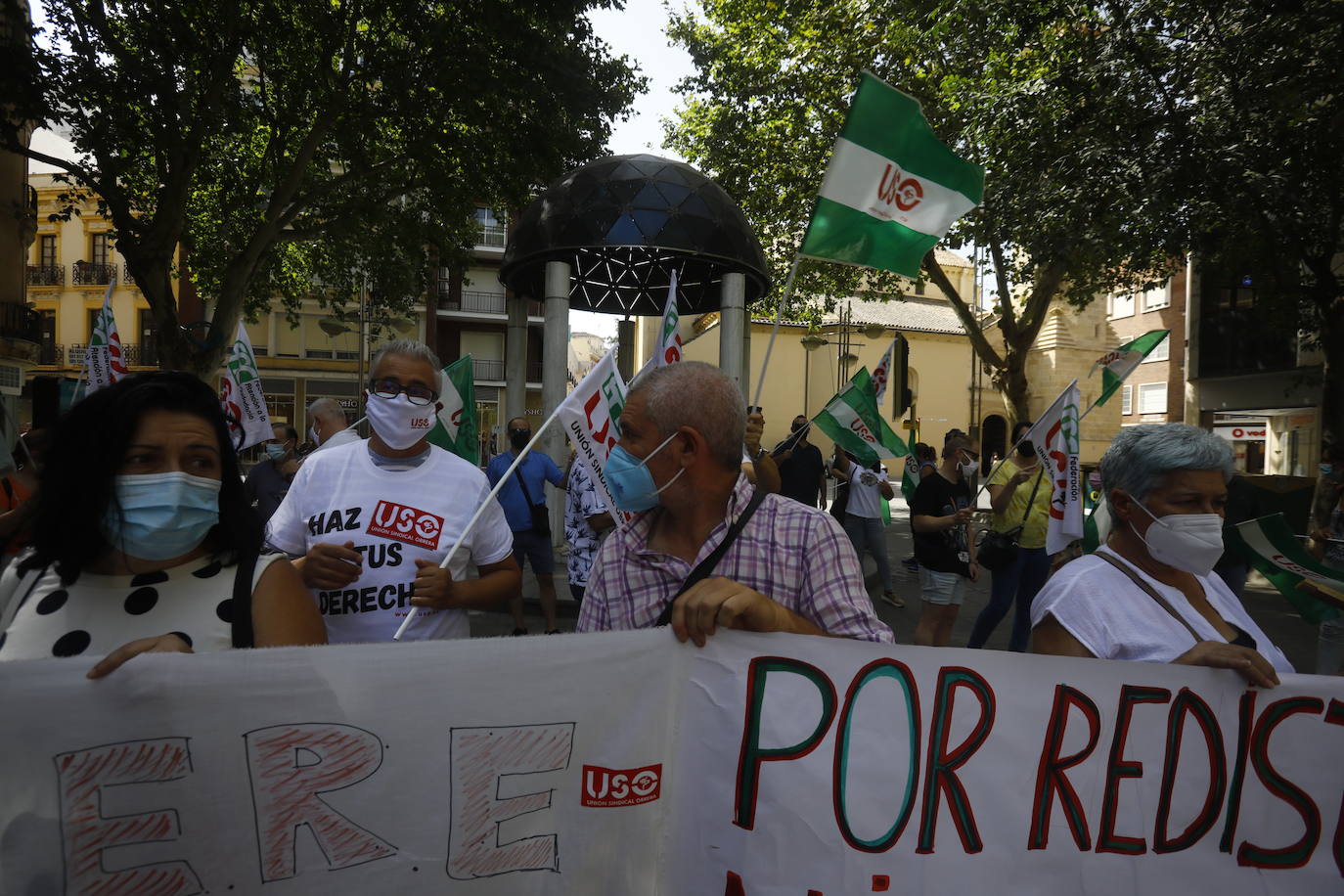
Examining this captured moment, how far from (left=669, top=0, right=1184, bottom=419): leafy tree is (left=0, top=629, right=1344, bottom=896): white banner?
370 inches

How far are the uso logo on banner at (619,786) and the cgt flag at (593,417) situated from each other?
65.4 inches

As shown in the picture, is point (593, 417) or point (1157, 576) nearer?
point (1157, 576)

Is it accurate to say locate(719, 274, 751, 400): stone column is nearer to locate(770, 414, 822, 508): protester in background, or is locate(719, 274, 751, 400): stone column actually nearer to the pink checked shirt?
locate(770, 414, 822, 508): protester in background

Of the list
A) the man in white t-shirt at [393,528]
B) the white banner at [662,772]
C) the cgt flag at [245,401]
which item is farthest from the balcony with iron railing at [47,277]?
the white banner at [662,772]

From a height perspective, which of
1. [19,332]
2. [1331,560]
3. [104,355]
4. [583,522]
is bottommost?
[1331,560]

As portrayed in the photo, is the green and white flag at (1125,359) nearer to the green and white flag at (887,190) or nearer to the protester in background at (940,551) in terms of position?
the protester in background at (940,551)

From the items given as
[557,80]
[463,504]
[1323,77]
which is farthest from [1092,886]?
[557,80]

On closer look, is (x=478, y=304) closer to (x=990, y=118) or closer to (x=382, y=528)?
(x=990, y=118)

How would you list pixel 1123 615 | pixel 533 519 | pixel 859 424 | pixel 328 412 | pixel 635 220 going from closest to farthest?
pixel 1123 615
pixel 328 412
pixel 533 519
pixel 859 424
pixel 635 220

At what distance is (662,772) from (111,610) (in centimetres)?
116

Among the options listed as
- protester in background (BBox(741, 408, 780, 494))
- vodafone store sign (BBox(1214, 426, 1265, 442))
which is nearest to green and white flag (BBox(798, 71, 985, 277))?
protester in background (BBox(741, 408, 780, 494))

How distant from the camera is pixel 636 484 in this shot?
190 centimetres

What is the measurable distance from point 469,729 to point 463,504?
1.09 meters

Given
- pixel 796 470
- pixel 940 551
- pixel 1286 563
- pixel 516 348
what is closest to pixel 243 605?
pixel 1286 563
